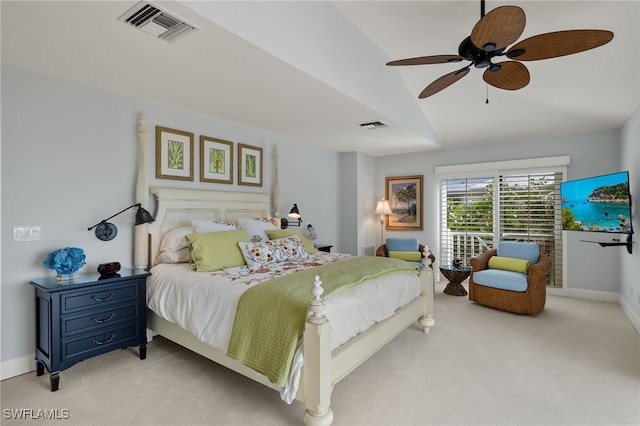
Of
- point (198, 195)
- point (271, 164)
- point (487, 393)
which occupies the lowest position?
point (487, 393)

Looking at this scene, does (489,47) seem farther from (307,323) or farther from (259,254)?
(259,254)

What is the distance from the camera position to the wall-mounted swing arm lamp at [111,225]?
9.75ft

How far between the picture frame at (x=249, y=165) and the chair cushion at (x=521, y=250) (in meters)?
3.56

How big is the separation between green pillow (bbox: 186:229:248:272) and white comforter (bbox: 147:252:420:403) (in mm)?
84

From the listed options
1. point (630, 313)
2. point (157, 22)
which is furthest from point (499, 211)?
point (157, 22)

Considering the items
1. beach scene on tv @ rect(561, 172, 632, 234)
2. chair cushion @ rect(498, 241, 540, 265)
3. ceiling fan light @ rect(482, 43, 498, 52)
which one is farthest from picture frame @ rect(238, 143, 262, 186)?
A: beach scene on tv @ rect(561, 172, 632, 234)

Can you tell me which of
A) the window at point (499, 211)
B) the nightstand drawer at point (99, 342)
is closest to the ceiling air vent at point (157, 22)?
the nightstand drawer at point (99, 342)

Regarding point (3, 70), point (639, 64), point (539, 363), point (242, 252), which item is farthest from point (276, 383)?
point (639, 64)

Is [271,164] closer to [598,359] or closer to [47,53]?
[47,53]

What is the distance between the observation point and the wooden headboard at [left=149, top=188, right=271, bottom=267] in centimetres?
337

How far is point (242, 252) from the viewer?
316 centimetres

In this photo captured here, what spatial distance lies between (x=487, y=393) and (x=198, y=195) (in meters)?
3.29

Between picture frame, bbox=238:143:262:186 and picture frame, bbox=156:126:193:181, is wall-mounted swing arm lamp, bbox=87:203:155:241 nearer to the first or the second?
picture frame, bbox=156:126:193:181

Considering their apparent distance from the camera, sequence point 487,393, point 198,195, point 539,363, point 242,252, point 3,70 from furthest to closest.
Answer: point 198,195
point 242,252
point 539,363
point 3,70
point 487,393
